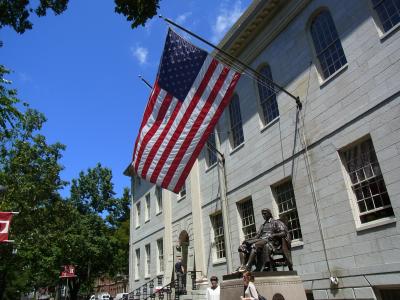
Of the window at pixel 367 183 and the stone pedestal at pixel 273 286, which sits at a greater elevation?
the window at pixel 367 183

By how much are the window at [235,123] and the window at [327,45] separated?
5002mm

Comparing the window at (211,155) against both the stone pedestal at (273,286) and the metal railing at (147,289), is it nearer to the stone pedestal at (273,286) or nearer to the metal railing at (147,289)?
the metal railing at (147,289)

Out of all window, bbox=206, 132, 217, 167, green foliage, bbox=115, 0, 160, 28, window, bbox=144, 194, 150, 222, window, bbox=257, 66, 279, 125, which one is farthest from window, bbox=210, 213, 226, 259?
green foliage, bbox=115, 0, 160, 28

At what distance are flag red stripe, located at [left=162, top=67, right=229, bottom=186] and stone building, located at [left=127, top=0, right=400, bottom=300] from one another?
3.70 meters

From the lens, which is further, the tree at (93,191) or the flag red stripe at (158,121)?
the tree at (93,191)

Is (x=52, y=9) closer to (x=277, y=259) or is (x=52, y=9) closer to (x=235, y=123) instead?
(x=277, y=259)

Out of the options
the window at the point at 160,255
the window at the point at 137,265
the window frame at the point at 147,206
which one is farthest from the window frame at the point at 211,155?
the window at the point at 137,265

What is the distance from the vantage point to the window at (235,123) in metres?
17.0

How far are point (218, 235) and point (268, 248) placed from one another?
27.8ft

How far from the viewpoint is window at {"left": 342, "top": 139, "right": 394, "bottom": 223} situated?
10.1m

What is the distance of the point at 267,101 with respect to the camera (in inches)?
602

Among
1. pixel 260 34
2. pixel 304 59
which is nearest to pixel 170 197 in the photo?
pixel 260 34

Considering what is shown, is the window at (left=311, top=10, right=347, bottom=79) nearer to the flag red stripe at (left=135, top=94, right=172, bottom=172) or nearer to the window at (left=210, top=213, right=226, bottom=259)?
the flag red stripe at (left=135, top=94, right=172, bottom=172)

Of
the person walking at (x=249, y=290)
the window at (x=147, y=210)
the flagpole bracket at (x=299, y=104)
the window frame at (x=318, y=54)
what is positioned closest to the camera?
the person walking at (x=249, y=290)
